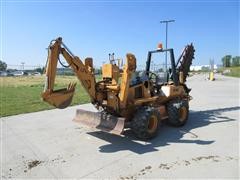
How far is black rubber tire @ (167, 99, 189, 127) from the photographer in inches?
310

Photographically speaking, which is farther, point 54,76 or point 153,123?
point 153,123

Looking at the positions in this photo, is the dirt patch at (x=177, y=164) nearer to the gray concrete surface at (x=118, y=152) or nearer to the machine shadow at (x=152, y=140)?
the gray concrete surface at (x=118, y=152)

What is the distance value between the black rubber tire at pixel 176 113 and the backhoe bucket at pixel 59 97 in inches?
123

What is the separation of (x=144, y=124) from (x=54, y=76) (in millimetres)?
2391

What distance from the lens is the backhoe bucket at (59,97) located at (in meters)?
5.97

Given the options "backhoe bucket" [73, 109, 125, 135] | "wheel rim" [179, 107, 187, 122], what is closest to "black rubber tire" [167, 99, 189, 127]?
"wheel rim" [179, 107, 187, 122]

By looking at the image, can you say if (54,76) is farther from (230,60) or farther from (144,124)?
(230,60)

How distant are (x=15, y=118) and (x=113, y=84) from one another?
4.98 meters

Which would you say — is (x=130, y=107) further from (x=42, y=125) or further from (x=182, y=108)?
(x=42, y=125)

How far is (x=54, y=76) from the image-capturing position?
613 cm

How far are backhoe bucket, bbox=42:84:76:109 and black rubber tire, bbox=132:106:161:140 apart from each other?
171cm

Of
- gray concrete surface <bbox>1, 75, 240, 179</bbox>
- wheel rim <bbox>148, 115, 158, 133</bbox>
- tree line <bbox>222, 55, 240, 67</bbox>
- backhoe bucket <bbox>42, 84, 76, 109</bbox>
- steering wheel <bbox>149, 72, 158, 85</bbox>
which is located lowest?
gray concrete surface <bbox>1, 75, 240, 179</bbox>

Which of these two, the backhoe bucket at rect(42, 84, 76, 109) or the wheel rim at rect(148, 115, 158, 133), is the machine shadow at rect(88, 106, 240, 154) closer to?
the wheel rim at rect(148, 115, 158, 133)

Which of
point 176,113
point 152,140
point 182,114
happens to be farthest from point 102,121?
point 182,114
